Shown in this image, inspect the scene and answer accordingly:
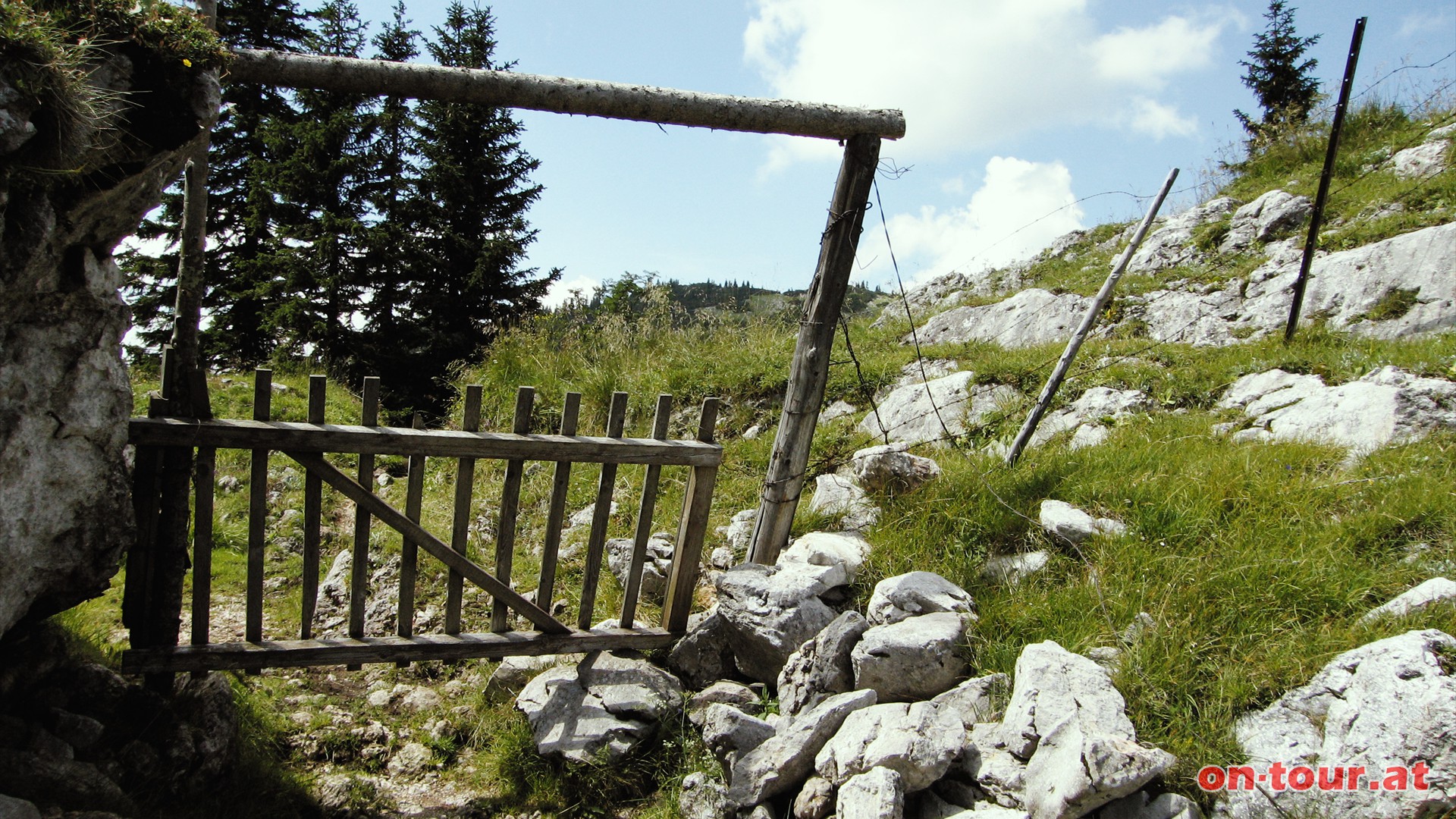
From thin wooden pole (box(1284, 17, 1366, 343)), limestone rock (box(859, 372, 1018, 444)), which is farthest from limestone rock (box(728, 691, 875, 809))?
thin wooden pole (box(1284, 17, 1366, 343))

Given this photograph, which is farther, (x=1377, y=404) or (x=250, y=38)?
(x=250, y=38)

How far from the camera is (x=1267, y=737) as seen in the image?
3061 mm

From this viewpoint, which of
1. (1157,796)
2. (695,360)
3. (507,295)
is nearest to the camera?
(1157,796)

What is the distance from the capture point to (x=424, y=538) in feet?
14.4

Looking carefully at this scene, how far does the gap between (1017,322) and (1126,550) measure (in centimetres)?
658

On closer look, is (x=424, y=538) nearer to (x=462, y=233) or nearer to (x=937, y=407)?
(x=937, y=407)

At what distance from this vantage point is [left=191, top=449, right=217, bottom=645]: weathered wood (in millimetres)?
3980

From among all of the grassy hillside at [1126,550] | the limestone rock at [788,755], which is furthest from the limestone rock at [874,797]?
the grassy hillside at [1126,550]

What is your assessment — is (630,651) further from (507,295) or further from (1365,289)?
(507,295)

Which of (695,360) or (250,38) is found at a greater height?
(250,38)

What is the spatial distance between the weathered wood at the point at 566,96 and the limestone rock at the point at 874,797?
3643mm

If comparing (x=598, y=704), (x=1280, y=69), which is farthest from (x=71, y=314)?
(x=1280, y=69)

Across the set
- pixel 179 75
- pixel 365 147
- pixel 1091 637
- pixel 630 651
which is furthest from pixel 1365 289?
pixel 365 147

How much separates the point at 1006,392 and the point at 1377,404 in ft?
9.51
